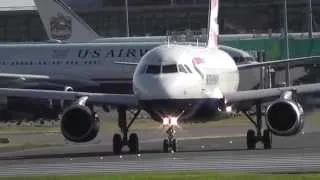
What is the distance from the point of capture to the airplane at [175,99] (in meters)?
34.8

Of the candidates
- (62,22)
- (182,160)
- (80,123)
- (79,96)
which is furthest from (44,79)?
(182,160)

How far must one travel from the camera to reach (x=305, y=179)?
20.0 m

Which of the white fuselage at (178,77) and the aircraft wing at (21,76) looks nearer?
the white fuselage at (178,77)

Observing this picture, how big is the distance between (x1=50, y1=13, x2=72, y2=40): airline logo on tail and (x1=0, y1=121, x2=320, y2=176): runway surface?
188 ft

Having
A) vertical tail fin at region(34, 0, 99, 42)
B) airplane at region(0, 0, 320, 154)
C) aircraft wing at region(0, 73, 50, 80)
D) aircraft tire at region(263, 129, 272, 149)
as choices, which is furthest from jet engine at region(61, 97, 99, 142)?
vertical tail fin at region(34, 0, 99, 42)

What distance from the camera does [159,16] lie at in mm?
128125

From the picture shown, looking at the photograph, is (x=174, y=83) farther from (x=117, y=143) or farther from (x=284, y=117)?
(x=284, y=117)

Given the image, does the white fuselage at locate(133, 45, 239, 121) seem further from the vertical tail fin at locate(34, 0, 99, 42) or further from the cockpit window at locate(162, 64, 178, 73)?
the vertical tail fin at locate(34, 0, 99, 42)

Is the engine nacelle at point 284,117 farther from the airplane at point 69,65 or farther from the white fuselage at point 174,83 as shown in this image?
the airplane at point 69,65

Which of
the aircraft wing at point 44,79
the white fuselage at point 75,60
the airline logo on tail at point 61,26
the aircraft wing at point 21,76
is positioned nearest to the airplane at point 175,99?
the white fuselage at point 75,60

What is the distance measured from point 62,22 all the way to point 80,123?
2516 inches

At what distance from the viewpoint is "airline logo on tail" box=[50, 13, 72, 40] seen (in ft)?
327

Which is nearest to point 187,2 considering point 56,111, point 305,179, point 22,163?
point 56,111

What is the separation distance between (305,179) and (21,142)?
30236mm
